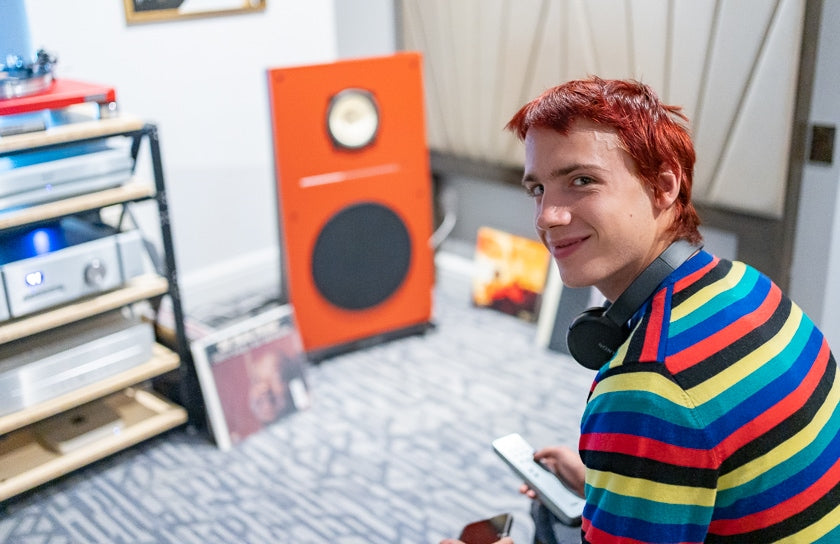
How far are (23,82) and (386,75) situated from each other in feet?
2.83

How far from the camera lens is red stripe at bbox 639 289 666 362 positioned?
2.44 ft

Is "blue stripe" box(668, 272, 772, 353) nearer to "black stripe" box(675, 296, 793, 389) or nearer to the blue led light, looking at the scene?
"black stripe" box(675, 296, 793, 389)

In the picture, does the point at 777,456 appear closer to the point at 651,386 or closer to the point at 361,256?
the point at 651,386

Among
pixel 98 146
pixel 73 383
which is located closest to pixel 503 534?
pixel 73 383

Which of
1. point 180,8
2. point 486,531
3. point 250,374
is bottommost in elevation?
point 250,374

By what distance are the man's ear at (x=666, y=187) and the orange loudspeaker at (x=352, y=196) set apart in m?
1.29

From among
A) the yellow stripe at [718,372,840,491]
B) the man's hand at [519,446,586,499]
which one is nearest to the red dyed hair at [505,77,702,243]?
the yellow stripe at [718,372,840,491]

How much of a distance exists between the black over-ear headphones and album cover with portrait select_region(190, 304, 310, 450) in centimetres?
112

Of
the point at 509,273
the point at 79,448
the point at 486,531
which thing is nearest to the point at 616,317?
the point at 486,531

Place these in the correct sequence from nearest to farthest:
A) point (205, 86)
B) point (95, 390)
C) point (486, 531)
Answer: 1. point (486, 531)
2. point (95, 390)
3. point (205, 86)

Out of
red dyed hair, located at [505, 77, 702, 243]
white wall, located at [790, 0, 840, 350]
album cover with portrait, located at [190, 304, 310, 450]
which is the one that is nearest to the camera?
red dyed hair, located at [505, 77, 702, 243]

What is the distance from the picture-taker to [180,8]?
2279 millimetres

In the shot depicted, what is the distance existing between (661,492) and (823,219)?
124 centimetres

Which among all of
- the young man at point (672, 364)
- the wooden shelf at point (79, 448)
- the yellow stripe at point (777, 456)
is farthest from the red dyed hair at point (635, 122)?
the wooden shelf at point (79, 448)
